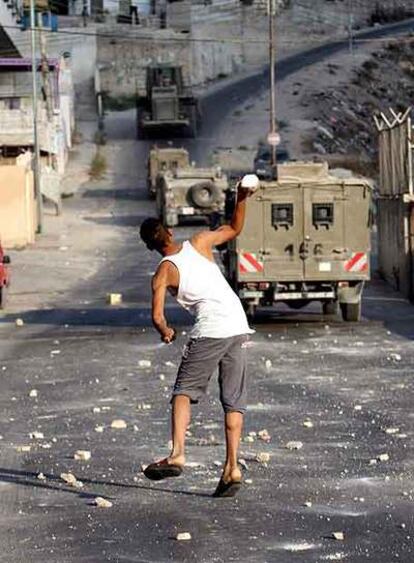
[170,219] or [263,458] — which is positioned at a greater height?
[263,458]

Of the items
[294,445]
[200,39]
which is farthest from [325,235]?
[200,39]

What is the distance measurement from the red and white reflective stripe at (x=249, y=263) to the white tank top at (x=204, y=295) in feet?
43.4

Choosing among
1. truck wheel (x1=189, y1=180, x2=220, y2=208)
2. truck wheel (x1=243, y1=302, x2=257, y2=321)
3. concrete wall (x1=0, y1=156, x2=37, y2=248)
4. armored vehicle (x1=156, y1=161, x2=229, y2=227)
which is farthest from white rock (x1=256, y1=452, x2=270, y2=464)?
truck wheel (x1=189, y1=180, x2=220, y2=208)

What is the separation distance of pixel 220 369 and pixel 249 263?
1330 centimetres

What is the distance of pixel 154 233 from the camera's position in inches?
426

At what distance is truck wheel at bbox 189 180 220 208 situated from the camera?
162 ft

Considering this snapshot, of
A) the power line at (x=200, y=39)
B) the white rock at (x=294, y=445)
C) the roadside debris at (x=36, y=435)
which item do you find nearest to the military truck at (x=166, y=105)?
the power line at (x=200, y=39)

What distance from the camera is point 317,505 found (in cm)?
1045

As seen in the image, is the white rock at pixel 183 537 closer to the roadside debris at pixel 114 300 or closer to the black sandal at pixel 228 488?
the black sandal at pixel 228 488

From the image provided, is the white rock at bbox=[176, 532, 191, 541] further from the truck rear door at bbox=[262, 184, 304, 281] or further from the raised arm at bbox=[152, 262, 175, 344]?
the truck rear door at bbox=[262, 184, 304, 281]

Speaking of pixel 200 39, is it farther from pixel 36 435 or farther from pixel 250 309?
pixel 36 435

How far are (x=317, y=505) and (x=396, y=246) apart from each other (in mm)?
19862

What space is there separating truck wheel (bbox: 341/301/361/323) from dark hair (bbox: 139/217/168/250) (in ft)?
44.9

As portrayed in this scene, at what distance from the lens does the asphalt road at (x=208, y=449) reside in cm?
943
